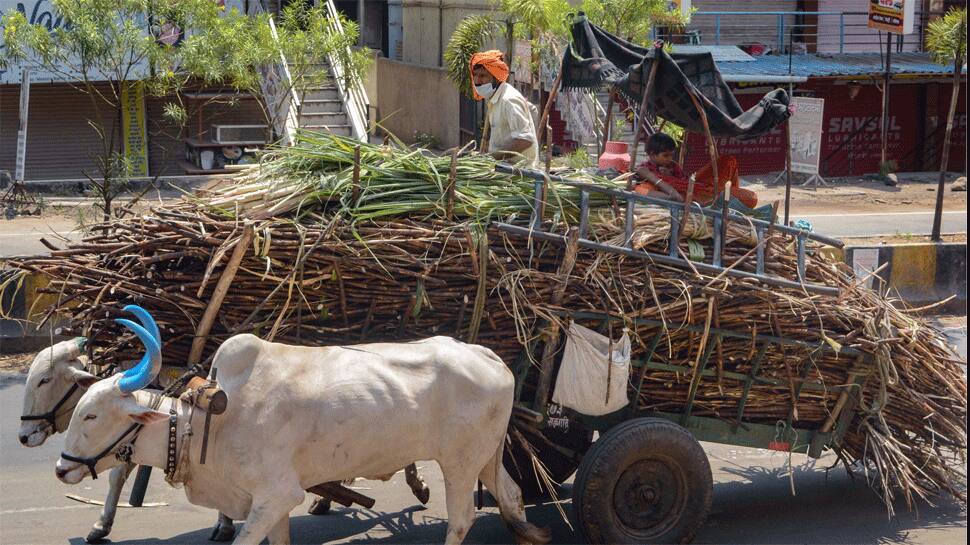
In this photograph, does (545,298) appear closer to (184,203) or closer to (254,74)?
(184,203)

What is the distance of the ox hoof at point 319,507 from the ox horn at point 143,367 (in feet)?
6.01

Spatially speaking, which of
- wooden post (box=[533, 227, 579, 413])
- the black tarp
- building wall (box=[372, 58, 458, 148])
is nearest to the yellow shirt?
the black tarp

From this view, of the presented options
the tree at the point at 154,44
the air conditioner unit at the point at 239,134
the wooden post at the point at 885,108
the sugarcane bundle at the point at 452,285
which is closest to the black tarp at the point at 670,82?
the sugarcane bundle at the point at 452,285

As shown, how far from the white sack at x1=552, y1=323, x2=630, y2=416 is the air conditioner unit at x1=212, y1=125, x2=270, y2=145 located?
1408 cm

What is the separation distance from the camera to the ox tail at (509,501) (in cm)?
525

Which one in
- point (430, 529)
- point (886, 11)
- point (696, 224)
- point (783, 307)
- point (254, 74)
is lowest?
point (430, 529)

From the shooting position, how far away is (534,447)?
601 cm

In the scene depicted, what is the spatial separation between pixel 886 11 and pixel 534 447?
1596 cm

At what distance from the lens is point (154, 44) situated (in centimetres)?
1275

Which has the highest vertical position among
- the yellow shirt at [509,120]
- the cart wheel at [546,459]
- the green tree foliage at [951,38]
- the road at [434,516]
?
the green tree foliage at [951,38]

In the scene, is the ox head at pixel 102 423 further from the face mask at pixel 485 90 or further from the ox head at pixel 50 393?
the face mask at pixel 485 90

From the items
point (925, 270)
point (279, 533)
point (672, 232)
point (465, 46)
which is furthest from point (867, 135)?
point (279, 533)

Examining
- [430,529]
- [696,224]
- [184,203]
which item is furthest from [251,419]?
[696,224]

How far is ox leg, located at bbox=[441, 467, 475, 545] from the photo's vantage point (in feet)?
16.3
